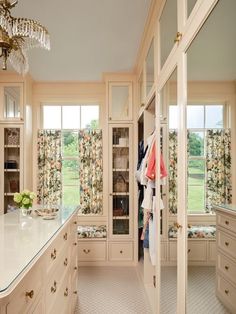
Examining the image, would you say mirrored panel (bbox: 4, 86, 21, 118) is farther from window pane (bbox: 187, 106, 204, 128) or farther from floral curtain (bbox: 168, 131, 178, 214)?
window pane (bbox: 187, 106, 204, 128)

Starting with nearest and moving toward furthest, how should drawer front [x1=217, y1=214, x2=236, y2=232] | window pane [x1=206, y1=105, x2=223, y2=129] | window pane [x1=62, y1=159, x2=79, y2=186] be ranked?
drawer front [x1=217, y1=214, x2=236, y2=232] → window pane [x1=206, y1=105, x2=223, y2=129] → window pane [x1=62, y1=159, x2=79, y2=186]

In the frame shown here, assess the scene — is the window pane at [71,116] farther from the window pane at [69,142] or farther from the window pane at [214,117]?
the window pane at [214,117]

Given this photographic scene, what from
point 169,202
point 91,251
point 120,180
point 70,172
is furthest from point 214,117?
point 70,172

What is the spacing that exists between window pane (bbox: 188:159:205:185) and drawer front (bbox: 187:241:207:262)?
276mm

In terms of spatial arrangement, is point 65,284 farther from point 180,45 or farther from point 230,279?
point 180,45

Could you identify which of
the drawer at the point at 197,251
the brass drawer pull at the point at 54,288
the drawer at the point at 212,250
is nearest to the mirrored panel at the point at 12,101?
the brass drawer pull at the point at 54,288

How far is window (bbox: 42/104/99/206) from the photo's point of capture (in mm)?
4152

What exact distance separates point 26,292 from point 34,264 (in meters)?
0.12

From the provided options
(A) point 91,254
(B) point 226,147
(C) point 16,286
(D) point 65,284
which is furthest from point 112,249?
(B) point 226,147

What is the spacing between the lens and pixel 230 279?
0.87 metres

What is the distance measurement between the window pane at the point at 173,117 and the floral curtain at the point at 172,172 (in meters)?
0.04

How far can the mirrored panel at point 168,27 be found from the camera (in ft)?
5.43

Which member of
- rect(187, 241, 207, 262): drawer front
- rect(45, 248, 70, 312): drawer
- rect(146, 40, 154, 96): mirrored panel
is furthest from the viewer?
rect(146, 40, 154, 96): mirrored panel

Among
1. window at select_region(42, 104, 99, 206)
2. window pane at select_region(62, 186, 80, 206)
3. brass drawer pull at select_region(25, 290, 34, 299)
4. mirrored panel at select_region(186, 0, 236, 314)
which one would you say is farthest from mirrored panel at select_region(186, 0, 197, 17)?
window pane at select_region(62, 186, 80, 206)
